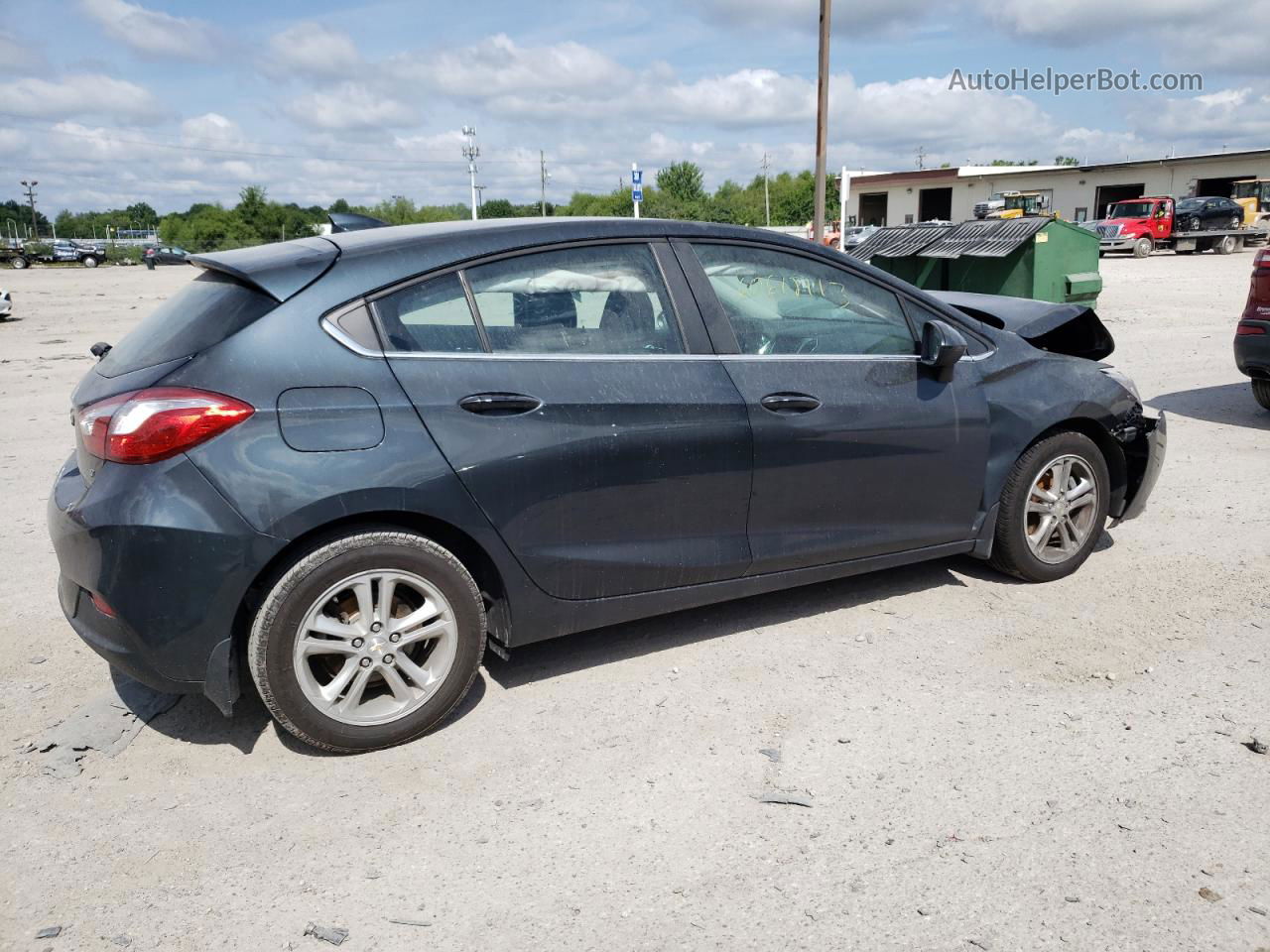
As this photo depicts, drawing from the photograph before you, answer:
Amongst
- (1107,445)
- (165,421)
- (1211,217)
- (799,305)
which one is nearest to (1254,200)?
(1211,217)

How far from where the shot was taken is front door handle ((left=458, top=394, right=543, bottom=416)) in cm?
334

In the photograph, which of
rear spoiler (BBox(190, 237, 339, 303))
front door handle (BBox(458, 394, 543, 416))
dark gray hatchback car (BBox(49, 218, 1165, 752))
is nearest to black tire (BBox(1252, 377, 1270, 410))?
dark gray hatchback car (BBox(49, 218, 1165, 752))

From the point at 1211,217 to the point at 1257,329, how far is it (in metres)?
36.7

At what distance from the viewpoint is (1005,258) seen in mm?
13117

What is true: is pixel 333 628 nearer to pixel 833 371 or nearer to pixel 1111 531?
pixel 833 371

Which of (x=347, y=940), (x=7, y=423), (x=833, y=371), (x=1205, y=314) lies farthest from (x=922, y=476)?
(x=1205, y=314)

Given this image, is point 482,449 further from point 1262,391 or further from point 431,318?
point 1262,391

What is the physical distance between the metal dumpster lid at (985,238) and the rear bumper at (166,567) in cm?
1181

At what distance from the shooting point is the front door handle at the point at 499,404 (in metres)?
3.34

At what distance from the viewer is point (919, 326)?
433cm

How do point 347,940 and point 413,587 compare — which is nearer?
point 347,940

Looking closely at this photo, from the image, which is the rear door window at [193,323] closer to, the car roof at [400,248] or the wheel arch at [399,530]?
the car roof at [400,248]

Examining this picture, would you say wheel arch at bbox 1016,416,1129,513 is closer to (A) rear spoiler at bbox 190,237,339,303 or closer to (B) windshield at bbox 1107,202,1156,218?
(A) rear spoiler at bbox 190,237,339,303

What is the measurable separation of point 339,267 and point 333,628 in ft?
3.84
